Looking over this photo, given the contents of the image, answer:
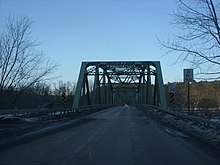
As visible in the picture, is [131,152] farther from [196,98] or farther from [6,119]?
[196,98]

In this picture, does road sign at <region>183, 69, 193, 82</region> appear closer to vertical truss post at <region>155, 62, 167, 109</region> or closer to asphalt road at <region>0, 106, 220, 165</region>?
asphalt road at <region>0, 106, 220, 165</region>

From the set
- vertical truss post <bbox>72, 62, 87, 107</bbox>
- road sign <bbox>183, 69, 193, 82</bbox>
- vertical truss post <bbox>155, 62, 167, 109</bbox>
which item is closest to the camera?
road sign <bbox>183, 69, 193, 82</bbox>

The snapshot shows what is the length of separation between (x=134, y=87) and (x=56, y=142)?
98925 millimetres

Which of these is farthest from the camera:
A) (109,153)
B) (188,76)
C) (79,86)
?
(79,86)

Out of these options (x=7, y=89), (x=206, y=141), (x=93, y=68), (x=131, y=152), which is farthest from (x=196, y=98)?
(x=131, y=152)

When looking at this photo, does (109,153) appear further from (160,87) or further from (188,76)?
(160,87)

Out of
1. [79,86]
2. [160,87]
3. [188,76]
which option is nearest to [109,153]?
[188,76]

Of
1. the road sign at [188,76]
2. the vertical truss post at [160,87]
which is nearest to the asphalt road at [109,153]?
the road sign at [188,76]

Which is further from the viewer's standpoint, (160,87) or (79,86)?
(79,86)

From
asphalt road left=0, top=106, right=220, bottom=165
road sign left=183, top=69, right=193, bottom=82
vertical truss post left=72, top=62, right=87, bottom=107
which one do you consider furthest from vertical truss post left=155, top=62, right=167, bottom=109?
asphalt road left=0, top=106, right=220, bottom=165

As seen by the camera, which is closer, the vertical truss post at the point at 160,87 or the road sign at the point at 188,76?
the road sign at the point at 188,76

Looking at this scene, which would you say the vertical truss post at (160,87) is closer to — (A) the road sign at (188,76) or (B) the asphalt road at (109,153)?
(A) the road sign at (188,76)

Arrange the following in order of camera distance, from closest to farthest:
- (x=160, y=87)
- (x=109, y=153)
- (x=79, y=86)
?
(x=109, y=153) < (x=160, y=87) < (x=79, y=86)

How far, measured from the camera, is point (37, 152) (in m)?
10.5
